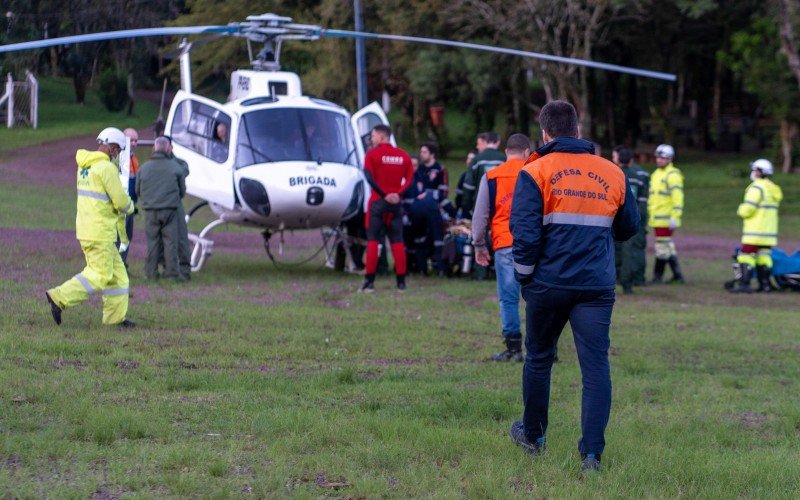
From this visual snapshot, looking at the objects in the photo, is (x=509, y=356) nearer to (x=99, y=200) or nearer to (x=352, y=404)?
(x=352, y=404)

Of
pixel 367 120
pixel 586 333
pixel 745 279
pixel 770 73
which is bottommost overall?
pixel 745 279

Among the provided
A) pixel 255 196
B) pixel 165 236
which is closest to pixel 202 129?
pixel 255 196

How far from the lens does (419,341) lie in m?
11.0

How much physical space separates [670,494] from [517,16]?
3383 cm

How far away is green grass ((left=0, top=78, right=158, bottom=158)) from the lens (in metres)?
31.1

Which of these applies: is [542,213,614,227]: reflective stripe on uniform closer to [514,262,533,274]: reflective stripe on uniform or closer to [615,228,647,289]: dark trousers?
[514,262,533,274]: reflective stripe on uniform

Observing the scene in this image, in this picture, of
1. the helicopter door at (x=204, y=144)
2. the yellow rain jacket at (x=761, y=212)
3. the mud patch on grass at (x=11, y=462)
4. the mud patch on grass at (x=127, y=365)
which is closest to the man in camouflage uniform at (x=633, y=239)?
the yellow rain jacket at (x=761, y=212)

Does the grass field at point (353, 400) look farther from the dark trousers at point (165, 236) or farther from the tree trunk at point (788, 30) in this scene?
the tree trunk at point (788, 30)

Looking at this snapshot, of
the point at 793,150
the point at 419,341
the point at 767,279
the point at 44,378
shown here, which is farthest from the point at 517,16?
the point at 44,378

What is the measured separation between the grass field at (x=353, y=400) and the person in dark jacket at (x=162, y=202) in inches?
22.9

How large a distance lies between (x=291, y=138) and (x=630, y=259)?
17.8 ft

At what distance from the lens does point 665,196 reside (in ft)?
59.8

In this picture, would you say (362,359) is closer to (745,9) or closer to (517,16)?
(517,16)

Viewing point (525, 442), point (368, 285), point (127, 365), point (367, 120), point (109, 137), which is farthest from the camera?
point (367, 120)
